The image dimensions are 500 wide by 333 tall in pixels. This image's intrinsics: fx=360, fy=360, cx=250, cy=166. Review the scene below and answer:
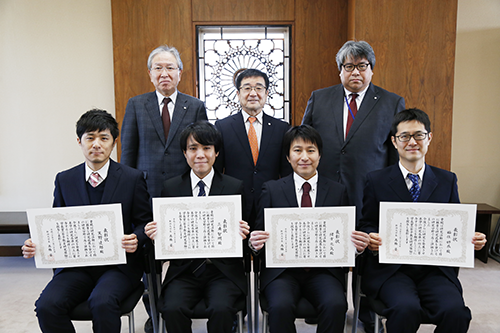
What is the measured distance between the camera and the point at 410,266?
1795 millimetres

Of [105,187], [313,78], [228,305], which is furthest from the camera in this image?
[313,78]

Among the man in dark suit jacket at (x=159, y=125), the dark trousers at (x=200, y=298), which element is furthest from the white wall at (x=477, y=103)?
the dark trousers at (x=200, y=298)

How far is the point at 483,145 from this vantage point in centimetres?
391

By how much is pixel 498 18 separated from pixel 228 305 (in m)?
4.08

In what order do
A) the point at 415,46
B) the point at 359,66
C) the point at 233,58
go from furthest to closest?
the point at 233,58, the point at 415,46, the point at 359,66

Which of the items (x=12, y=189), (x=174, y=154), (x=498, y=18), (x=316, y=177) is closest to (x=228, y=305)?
(x=316, y=177)

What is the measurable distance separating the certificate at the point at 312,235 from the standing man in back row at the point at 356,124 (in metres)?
0.62

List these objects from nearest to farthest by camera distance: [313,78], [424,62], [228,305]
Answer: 1. [228,305]
2. [424,62]
3. [313,78]

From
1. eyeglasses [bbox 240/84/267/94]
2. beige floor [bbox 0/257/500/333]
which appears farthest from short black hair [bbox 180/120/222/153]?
beige floor [bbox 0/257/500/333]

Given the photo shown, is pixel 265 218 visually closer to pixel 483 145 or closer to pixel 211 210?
pixel 211 210

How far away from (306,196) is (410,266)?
616 millimetres

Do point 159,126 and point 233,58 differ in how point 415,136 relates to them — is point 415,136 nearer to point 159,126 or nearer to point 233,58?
point 159,126


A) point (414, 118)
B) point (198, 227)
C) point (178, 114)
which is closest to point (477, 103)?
point (414, 118)

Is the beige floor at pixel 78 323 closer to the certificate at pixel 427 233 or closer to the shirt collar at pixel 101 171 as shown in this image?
the certificate at pixel 427 233
